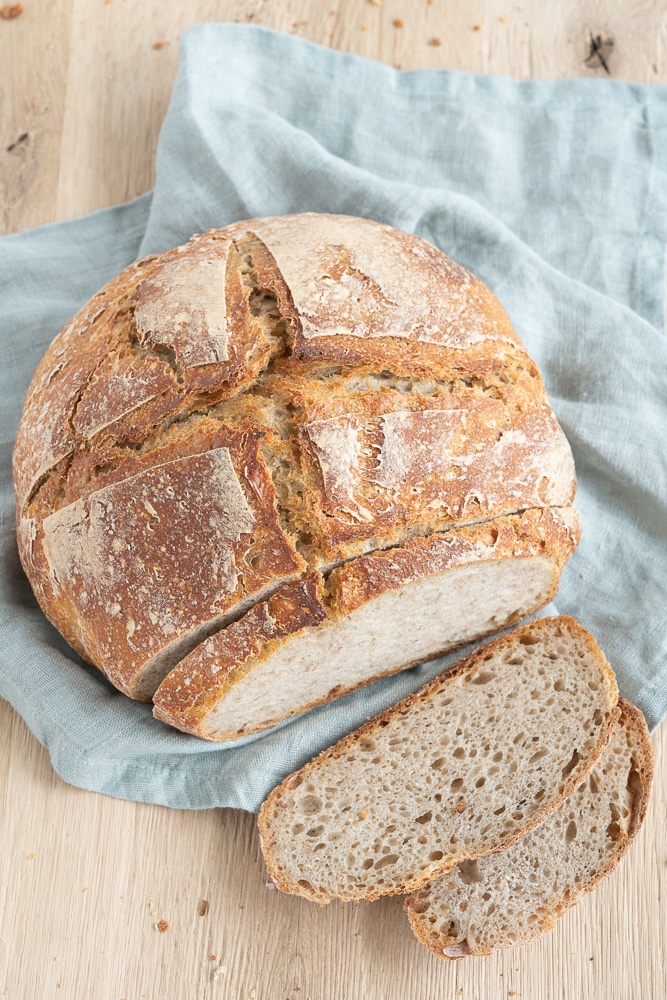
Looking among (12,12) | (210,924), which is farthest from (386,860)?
(12,12)

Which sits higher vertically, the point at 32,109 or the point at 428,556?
the point at 32,109

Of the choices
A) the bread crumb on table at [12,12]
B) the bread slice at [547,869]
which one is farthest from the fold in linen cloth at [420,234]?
the bread crumb on table at [12,12]

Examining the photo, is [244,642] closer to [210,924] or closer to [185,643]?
[185,643]

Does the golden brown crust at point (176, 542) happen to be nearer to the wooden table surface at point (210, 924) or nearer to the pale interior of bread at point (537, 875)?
the wooden table surface at point (210, 924)

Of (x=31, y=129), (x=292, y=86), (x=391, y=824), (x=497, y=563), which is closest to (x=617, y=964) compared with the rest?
(x=391, y=824)

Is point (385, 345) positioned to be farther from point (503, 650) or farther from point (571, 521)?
point (503, 650)

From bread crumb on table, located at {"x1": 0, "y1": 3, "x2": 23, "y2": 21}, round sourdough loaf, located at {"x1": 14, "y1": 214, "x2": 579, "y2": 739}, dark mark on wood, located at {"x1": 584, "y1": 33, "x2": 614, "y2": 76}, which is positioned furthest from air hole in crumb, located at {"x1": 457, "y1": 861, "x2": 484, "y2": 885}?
bread crumb on table, located at {"x1": 0, "y1": 3, "x2": 23, "y2": 21}

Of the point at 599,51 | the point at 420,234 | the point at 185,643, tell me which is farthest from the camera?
the point at 599,51

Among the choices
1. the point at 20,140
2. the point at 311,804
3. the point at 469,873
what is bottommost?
the point at 469,873
